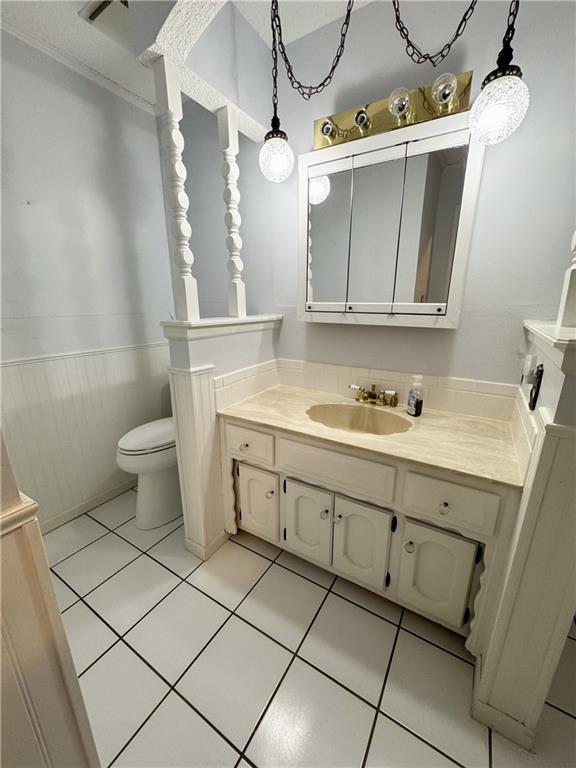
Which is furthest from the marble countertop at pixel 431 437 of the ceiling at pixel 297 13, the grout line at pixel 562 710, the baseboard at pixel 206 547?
the ceiling at pixel 297 13

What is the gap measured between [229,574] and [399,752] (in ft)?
2.69

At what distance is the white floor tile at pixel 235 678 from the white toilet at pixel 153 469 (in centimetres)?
75

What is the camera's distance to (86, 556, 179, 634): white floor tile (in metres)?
1.22

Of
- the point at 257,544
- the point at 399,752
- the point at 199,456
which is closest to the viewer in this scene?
the point at 399,752

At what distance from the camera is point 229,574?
1.40 metres

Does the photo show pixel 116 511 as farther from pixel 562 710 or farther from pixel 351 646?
pixel 562 710

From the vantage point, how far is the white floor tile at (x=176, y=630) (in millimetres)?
1070

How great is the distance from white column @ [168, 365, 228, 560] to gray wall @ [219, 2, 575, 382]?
76 cm

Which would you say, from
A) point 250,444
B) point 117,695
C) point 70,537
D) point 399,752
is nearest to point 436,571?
point 399,752

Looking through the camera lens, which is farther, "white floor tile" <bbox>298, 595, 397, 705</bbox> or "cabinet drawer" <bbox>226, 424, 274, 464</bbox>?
"cabinet drawer" <bbox>226, 424, 274, 464</bbox>

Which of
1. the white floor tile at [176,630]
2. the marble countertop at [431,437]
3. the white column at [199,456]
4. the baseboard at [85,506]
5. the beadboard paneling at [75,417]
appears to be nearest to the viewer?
the marble countertop at [431,437]

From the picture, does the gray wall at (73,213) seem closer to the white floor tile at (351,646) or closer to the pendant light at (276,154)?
the pendant light at (276,154)

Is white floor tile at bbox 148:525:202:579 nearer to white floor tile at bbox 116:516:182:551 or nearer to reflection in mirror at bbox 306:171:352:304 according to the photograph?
white floor tile at bbox 116:516:182:551

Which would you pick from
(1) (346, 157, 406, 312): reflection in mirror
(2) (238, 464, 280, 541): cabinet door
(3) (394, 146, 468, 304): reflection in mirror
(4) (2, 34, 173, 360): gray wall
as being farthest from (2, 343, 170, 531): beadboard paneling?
(3) (394, 146, 468, 304): reflection in mirror
